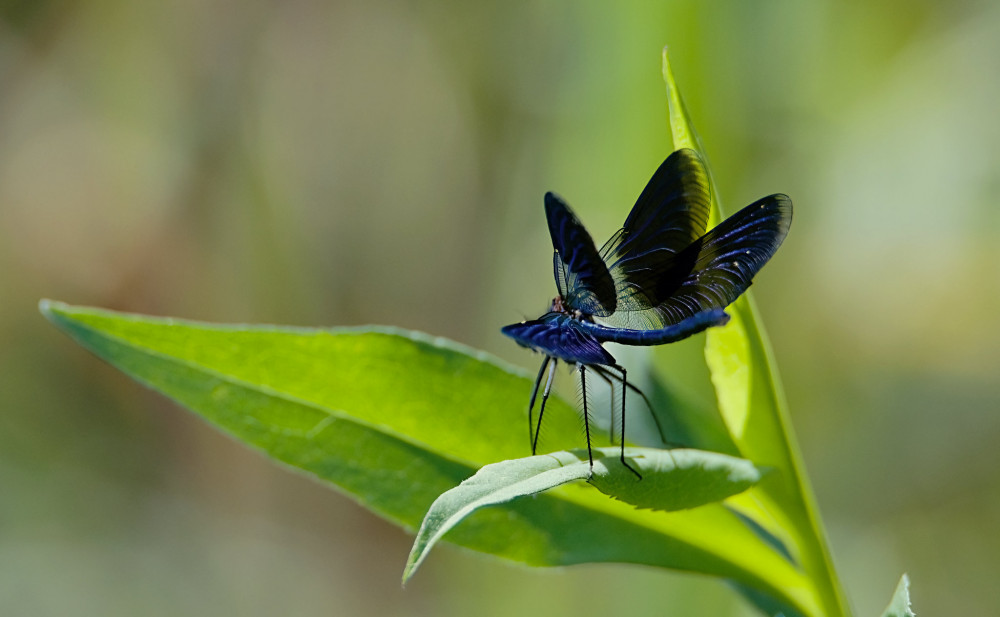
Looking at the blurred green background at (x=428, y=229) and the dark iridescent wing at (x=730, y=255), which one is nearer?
the dark iridescent wing at (x=730, y=255)

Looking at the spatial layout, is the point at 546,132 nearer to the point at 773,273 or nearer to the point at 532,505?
the point at 773,273

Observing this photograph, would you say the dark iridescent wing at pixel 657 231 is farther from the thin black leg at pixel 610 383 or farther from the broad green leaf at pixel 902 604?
the broad green leaf at pixel 902 604

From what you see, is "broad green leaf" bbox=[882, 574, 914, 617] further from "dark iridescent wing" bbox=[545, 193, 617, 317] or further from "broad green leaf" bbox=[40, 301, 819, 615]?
"dark iridescent wing" bbox=[545, 193, 617, 317]

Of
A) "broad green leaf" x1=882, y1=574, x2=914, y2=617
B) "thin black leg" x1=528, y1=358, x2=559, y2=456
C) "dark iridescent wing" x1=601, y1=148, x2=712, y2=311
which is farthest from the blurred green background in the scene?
"broad green leaf" x1=882, y1=574, x2=914, y2=617

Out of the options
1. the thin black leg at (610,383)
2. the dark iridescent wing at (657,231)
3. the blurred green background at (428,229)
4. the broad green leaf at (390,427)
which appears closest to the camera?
the broad green leaf at (390,427)

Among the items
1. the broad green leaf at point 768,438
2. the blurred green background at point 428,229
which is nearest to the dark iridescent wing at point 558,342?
the broad green leaf at point 768,438

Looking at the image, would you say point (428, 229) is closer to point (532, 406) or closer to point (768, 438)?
point (532, 406)
